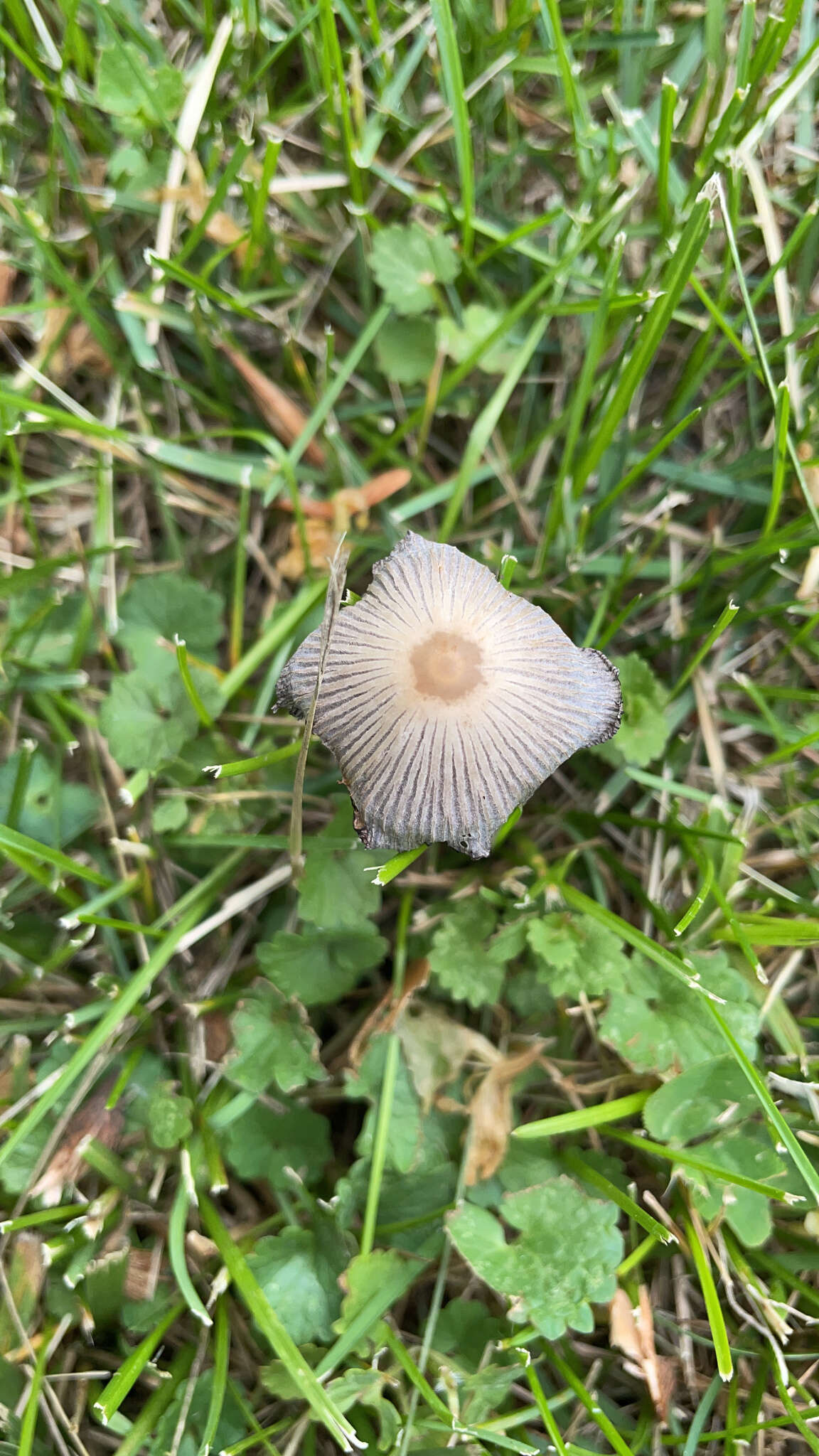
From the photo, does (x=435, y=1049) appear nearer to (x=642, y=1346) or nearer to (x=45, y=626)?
(x=642, y=1346)

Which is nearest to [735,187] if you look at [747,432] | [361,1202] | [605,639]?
[747,432]

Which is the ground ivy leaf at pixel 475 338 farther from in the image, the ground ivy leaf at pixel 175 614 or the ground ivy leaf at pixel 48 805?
the ground ivy leaf at pixel 48 805

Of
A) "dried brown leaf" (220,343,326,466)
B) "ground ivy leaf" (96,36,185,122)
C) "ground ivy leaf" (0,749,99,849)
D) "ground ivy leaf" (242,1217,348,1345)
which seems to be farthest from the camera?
"dried brown leaf" (220,343,326,466)

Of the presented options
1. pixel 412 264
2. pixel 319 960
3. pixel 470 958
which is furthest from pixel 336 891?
pixel 412 264

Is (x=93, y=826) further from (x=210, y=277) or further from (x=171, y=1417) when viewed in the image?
(x=210, y=277)

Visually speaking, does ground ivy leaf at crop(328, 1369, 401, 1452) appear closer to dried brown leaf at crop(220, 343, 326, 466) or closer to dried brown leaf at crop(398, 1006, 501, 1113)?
dried brown leaf at crop(398, 1006, 501, 1113)

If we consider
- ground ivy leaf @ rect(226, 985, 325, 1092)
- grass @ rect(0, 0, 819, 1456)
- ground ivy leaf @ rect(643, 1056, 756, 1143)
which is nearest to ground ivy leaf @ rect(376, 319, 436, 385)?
grass @ rect(0, 0, 819, 1456)
